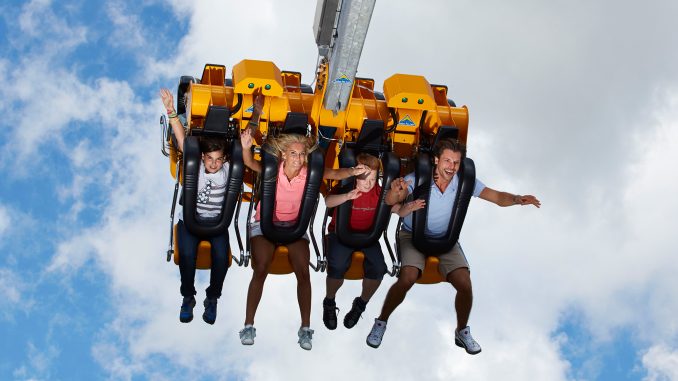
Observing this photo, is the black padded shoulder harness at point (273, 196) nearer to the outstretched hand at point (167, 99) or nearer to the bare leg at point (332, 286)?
the bare leg at point (332, 286)

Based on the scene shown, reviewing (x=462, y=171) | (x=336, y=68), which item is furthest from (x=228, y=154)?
(x=462, y=171)

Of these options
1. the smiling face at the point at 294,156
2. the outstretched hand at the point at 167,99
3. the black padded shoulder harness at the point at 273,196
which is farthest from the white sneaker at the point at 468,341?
the outstretched hand at the point at 167,99

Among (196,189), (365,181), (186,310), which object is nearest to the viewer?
(196,189)

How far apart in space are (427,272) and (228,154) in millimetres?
2034

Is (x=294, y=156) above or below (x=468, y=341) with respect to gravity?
above

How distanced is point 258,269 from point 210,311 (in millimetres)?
687

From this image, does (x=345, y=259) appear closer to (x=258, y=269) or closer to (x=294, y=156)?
(x=258, y=269)

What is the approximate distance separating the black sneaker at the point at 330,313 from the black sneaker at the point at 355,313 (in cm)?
12

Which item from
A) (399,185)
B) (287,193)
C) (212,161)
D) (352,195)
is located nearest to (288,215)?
(287,193)

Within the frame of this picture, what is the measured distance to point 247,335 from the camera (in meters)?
12.0

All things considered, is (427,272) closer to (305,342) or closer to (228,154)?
(305,342)

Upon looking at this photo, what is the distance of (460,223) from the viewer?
12.1m

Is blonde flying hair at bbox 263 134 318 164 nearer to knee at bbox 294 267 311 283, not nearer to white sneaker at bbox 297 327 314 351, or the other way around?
knee at bbox 294 267 311 283

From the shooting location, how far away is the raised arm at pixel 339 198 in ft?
38.7
